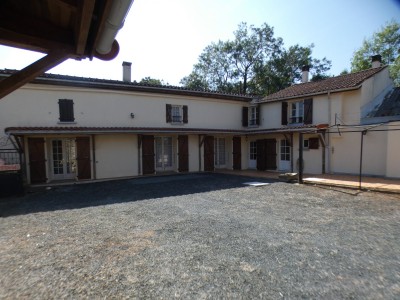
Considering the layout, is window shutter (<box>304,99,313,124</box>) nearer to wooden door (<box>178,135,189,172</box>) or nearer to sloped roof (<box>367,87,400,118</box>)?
sloped roof (<box>367,87,400,118</box>)

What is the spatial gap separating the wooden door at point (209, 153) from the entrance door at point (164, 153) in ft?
6.84

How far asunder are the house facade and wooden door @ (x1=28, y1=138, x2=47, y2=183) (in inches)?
1.4

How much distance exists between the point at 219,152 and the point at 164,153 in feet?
12.7

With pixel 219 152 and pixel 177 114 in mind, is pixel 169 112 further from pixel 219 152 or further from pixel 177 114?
pixel 219 152

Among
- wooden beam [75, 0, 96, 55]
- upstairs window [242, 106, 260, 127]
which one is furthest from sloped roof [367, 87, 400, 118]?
wooden beam [75, 0, 96, 55]

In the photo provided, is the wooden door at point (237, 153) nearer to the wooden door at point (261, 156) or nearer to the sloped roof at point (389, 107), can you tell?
the wooden door at point (261, 156)

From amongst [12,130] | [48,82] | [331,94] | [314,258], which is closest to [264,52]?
[331,94]

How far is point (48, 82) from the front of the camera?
440 inches

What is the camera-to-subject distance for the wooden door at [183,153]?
47.4ft

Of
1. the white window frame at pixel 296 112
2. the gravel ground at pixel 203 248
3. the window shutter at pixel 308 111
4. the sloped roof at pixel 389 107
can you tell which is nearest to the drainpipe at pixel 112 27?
the gravel ground at pixel 203 248

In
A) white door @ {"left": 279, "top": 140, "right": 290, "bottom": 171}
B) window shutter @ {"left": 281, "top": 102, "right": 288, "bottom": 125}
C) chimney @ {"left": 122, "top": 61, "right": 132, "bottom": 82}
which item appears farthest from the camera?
window shutter @ {"left": 281, "top": 102, "right": 288, "bottom": 125}

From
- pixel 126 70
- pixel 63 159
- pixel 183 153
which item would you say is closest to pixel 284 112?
pixel 183 153

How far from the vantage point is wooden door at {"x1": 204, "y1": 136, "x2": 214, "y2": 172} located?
603 inches

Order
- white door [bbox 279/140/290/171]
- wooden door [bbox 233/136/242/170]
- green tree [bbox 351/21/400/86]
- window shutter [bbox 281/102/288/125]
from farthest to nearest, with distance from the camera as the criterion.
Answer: green tree [bbox 351/21/400/86] → wooden door [bbox 233/136/242/170] → window shutter [bbox 281/102/288/125] → white door [bbox 279/140/290/171]
